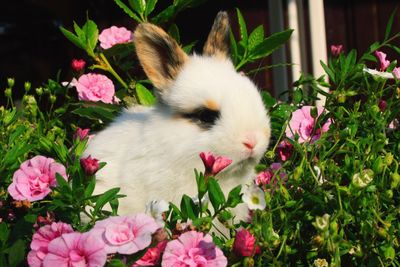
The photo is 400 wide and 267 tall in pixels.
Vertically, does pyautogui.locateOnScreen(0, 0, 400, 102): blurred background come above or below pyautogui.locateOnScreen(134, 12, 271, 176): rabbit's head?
below

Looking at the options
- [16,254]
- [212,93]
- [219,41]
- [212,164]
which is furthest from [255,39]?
[16,254]

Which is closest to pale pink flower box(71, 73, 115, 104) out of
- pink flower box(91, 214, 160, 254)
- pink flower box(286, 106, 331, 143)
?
pink flower box(286, 106, 331, 143)

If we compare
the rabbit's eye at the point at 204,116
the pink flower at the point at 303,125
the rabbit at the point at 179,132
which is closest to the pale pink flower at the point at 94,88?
the rabbit at the point at 179,132

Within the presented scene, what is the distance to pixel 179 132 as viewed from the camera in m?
1.97

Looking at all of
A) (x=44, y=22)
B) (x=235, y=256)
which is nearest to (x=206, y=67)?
(x=235, y=256)

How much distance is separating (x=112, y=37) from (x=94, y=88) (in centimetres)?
29

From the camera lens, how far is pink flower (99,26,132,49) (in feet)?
9.26

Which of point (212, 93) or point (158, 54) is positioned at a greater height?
point (158, 54)

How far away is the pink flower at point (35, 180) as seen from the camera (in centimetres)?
167

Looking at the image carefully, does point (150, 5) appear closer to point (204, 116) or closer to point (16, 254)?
point (204, 116)

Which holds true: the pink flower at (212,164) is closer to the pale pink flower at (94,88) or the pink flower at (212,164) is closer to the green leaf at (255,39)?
the green leaf at (255,39)

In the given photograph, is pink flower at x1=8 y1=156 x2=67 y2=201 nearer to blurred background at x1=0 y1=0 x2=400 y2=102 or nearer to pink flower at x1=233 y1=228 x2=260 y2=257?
pink flower at x1=233 y1=228 x2=260 y2=257

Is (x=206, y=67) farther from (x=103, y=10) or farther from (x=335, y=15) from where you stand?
(x=103, y=10)

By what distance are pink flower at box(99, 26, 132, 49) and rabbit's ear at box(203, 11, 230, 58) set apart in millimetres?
653
